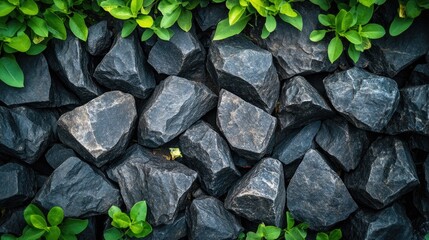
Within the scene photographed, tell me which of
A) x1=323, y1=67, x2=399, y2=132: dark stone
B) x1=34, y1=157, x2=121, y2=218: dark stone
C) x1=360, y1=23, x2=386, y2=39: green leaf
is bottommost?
x1=34, y1=157, x2=121, y2=218: dark stone

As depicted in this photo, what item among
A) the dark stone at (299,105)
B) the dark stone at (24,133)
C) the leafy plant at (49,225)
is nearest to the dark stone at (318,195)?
the dark stone at (299,105)

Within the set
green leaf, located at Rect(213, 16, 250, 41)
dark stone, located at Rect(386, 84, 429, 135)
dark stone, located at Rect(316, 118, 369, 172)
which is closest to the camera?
dark stone, located at Rect(386, 84, 429, 135)

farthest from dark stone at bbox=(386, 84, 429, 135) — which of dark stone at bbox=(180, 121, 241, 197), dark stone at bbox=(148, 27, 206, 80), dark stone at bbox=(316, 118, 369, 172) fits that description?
dark stone at bbox=(148, 27, 206, 80)

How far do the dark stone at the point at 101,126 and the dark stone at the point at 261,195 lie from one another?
804mm

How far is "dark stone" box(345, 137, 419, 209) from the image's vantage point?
3.00m

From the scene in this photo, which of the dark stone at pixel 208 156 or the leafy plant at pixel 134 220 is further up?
the dark stone at pixel 208 156

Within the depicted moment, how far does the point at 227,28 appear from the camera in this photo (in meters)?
3.05

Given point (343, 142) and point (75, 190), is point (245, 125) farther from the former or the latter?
point (75, 190)

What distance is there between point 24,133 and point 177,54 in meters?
1.09

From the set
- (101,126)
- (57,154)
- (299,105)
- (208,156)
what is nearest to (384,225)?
(299,105)

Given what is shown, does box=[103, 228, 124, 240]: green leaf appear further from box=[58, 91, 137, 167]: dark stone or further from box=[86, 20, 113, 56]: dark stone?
box=[86, 20, 113, 56]: dark stone

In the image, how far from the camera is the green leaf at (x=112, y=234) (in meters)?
3.06

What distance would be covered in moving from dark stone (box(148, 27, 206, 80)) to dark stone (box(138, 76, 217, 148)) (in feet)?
0.27

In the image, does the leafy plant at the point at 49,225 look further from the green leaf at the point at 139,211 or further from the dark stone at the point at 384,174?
the dark stone at the point at 384,174
